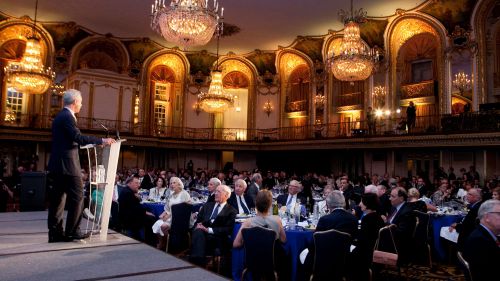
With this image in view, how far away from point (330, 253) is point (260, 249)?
64 centimetres

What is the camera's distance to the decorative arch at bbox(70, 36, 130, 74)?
20.4m

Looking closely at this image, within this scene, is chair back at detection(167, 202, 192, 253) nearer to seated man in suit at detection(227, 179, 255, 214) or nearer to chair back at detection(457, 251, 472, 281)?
seated man in suit at detection(227, 179, 255, 214)

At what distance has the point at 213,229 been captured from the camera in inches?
188

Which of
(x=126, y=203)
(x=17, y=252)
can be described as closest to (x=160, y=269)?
(x=17, y=252)

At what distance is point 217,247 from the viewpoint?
16.1 ft

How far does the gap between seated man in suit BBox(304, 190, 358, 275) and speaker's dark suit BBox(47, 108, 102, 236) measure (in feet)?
7.74

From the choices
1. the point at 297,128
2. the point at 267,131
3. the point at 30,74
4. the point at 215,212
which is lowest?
the point at 215,212

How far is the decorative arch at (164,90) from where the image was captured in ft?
73.3

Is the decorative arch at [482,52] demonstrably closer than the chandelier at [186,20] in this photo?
No

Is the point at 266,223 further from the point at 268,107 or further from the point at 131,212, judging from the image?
the point at 268,107

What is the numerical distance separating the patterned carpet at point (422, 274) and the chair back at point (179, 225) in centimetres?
261

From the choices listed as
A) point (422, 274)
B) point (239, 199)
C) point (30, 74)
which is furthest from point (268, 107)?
point (422, 274)

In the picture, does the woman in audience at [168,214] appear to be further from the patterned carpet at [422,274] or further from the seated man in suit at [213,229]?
the patterned carpet at [422,274]

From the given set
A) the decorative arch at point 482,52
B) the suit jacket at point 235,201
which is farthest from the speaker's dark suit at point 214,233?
the decorative arch at point 482,52
